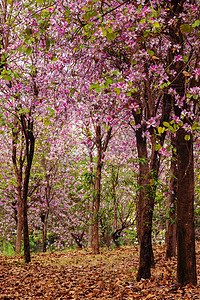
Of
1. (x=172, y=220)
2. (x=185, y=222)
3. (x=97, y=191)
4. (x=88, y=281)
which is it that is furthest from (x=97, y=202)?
(x=185, y=222)

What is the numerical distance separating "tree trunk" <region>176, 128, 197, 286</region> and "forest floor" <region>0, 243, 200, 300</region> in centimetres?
25

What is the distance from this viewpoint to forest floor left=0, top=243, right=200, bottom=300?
606 centimetres

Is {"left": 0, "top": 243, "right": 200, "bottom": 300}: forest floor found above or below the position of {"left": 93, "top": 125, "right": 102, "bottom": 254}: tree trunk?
below

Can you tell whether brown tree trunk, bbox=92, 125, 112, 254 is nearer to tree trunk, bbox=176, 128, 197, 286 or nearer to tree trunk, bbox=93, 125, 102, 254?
tree trunk, bbox=93, 125, 102, 254

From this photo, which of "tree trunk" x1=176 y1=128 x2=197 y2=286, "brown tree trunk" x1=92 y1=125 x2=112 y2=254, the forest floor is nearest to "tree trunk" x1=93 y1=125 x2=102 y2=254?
"brown tree trunk" x1=92 y1=125 x2=112 y2=254

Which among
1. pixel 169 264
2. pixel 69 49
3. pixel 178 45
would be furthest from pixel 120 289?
pixel 69 49

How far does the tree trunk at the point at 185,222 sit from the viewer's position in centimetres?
587

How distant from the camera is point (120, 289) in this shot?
664 cm

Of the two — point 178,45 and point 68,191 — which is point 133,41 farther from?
point 68,191

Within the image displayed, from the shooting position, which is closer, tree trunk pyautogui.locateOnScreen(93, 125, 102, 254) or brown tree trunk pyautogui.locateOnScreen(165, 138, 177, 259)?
brown tree trunk pyautogui.locateOnScreen(165, 138, 177, 259)

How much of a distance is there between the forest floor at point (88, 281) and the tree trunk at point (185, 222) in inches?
9.8

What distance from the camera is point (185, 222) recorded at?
591 centimetres

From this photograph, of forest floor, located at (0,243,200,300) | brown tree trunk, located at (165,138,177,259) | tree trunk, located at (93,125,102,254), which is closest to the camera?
forest floor, located at (0,243,200,300)

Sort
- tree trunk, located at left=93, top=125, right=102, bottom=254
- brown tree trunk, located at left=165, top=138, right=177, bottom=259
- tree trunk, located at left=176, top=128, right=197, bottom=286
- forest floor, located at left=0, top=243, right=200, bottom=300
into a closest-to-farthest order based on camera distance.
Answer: tree trunk, located at left=176, top=128, right=197, bottom=286 → forest floor, located at left=0, top=243, right=200, bottom=300 → brown tree trunk, located at left=165, top=138, right=177, bottom=259 → tree trunk, located at left=93, top=125, right=102, bottom=254
